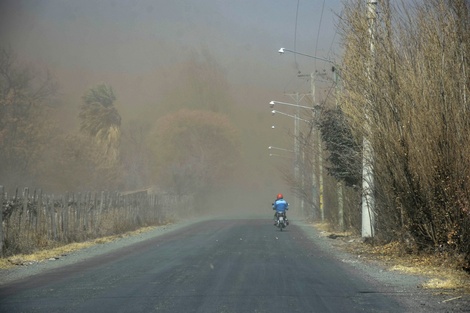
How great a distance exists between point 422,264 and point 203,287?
644 centimetres

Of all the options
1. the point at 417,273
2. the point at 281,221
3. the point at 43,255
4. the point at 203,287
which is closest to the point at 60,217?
the point at 43,255

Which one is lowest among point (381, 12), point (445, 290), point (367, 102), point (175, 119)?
point (445, 290)

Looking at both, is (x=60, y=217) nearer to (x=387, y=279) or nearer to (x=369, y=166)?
(x=369, y=166)

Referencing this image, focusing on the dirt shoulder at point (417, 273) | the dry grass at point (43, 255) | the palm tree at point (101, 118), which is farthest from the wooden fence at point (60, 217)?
the palm tree at point (101, 118)

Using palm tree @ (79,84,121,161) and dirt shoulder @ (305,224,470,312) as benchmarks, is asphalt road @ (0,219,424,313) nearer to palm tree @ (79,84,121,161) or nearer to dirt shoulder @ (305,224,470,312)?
dirt shoulder @ (305,224,470,312)

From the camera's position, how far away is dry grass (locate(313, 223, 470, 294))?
1418 cm

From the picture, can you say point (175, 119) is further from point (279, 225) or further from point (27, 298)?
point (27, 298)

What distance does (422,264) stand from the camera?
17875mm

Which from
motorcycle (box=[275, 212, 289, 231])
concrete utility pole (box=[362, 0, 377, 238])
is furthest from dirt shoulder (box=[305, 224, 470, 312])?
motorcycle (box=[275, 212, 289, 231])

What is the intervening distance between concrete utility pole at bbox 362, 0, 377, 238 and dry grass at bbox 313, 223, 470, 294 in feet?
2.40

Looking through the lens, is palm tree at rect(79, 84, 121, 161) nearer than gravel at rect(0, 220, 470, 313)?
No

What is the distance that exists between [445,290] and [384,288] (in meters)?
1.03

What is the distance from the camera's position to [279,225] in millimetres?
38812

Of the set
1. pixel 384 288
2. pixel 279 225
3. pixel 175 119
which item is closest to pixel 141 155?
pixel 175 119
